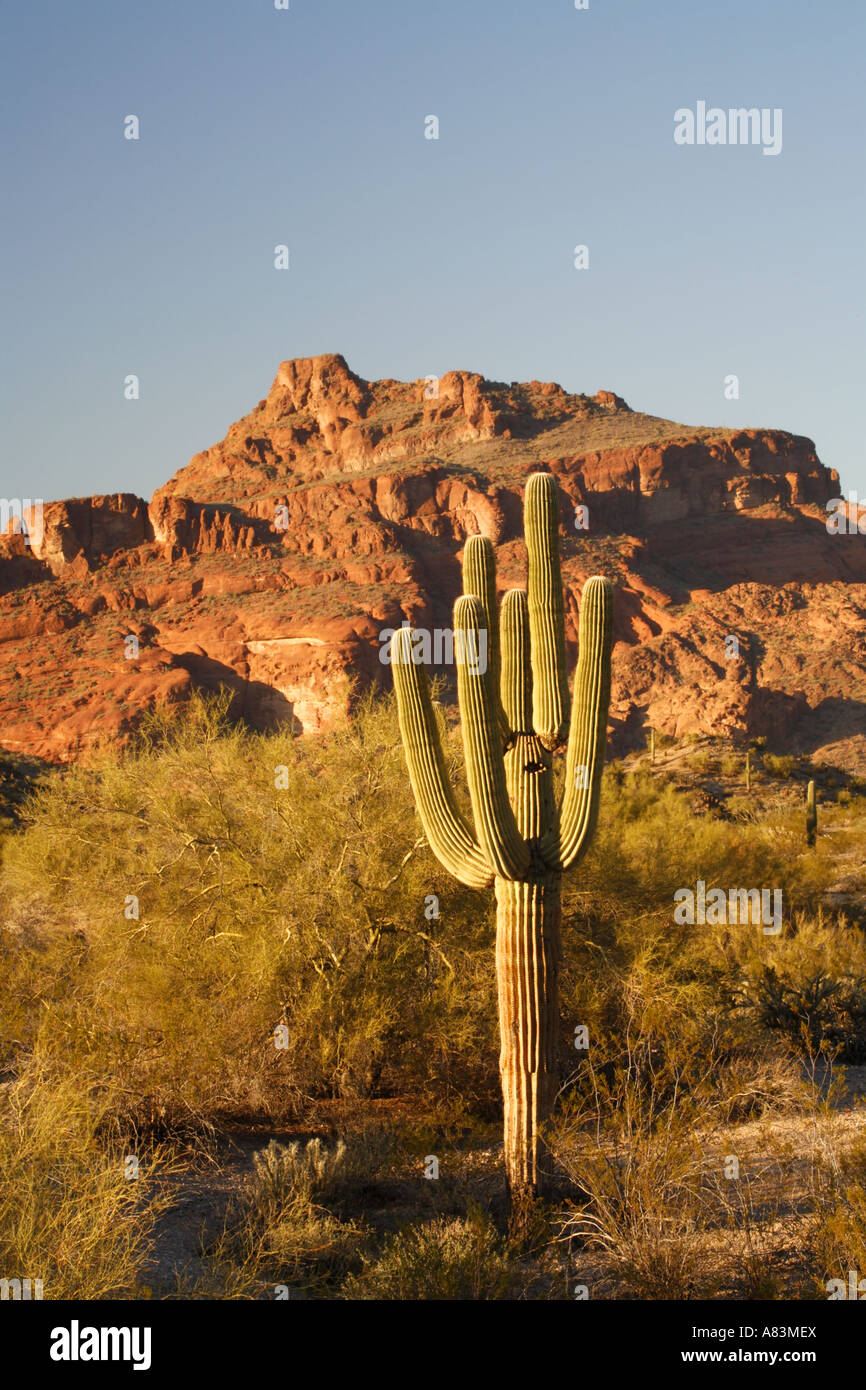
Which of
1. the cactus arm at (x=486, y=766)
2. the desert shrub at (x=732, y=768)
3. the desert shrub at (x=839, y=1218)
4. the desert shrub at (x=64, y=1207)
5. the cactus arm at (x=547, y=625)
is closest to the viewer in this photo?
the desert shrub at (x=64, y=1207)

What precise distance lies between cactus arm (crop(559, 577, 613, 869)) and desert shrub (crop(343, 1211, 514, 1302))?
91.8 inches

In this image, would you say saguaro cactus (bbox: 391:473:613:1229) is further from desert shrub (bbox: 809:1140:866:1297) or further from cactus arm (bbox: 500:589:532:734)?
desert shrub (bbox: 809:1140:866:1297)

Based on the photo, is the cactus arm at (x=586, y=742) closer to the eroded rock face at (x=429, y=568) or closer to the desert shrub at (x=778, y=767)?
the desert shrub at (x=778, y=767)


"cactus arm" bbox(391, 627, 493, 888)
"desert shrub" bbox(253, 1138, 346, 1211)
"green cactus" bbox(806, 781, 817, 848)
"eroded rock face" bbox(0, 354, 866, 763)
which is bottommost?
"desert shrub" bbox(253, 1138, 346, 1211)

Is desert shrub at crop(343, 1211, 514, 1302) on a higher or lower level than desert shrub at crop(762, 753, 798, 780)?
lower

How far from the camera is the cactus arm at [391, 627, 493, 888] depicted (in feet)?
22.5

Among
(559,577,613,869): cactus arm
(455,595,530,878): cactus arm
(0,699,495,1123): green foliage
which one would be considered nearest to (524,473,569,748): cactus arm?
(559,577,613,869): cactus arm

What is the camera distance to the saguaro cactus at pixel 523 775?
646 cm

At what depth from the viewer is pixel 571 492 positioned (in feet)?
205

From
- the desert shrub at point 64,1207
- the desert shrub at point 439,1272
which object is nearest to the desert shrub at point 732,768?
the desert shrub at point 439,1272

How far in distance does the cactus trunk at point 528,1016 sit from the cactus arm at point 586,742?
306 mm

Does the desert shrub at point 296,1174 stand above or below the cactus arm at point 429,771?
below

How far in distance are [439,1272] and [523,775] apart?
294cm

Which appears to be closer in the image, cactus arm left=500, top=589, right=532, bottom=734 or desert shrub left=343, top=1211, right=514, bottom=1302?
desert shrub left=343, top=1211, right=514, bottom=1302
